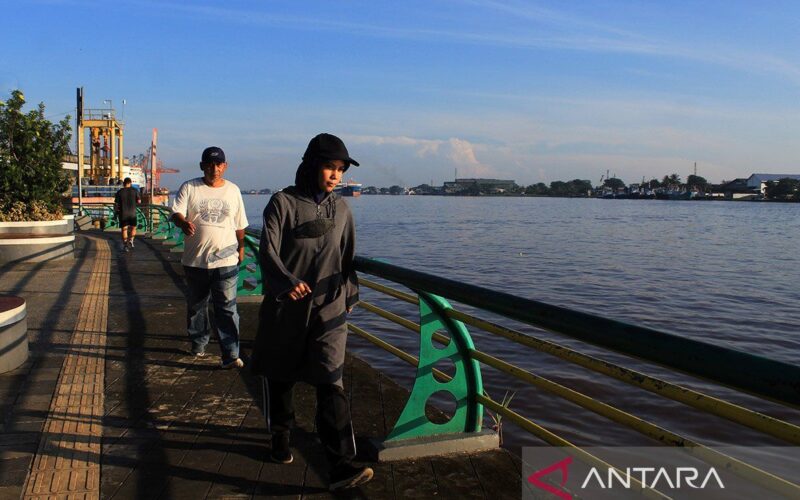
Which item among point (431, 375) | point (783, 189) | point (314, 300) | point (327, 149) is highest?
point (783, 189)

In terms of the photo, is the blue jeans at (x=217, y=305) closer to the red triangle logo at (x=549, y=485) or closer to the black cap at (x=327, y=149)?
the black cap at (x=327, y=149)

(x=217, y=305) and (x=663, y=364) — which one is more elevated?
(x=663, y=364)

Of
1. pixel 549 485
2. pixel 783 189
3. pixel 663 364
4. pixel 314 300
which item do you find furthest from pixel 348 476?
pixel 783 189

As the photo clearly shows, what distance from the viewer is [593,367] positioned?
2.62 m

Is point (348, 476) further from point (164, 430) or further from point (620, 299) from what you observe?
point (620, 299)

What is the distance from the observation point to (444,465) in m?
3.45

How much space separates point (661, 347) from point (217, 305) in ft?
13.3

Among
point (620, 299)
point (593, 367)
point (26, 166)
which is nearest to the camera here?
point (593, 367)

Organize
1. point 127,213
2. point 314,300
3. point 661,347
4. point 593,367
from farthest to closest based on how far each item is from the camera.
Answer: point 127,213 → point 314,300 → point 593,367 → point 661,347

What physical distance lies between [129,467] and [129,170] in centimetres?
5235

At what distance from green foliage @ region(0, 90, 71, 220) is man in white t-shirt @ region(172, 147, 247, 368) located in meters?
8.38

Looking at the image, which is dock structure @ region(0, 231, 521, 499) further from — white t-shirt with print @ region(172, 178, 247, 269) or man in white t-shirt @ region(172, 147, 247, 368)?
white t-shirt with print @ region(172, 178, 247, 269)

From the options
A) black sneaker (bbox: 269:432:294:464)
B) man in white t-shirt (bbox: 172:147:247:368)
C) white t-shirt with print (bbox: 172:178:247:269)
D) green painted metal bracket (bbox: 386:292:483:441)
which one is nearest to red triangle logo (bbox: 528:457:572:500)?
green painted metal bracket (bbox: 386:292:483:441)

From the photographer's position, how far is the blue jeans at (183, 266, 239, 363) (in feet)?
17.2
